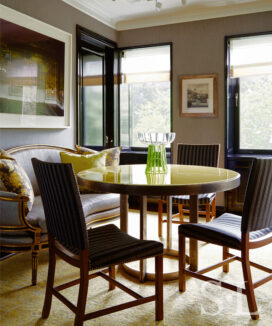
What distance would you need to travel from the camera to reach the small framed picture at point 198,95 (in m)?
4.39

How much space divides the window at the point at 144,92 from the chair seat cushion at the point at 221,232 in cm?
284

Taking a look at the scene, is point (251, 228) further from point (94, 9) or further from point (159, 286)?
point (94, 9)

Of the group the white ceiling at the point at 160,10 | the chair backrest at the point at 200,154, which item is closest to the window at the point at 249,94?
the white ceiling at the point at 160,10

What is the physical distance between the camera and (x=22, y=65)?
127 inches

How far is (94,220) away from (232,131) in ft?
8.04

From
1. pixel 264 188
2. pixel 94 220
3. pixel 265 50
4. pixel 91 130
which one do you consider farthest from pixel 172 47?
pixel 264 188

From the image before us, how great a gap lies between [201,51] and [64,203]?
11.4 ft

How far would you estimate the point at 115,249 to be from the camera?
5.65 ft

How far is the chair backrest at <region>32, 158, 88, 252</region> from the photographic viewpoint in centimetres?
157

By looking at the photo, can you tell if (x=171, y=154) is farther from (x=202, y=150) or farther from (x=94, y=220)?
(x=94, y=220)

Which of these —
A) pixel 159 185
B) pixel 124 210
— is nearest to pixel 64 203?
pixel 159 185

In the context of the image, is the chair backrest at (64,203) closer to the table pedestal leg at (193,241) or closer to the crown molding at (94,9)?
the table pedestal leg at (193,241)

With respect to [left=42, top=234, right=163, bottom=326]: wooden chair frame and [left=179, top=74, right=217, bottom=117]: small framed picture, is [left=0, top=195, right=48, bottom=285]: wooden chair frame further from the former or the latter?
[left=179, top=74, right=217, bottom=117]: small framed picture

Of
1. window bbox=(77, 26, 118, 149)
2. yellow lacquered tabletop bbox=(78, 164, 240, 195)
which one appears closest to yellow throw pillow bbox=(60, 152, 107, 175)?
window bbox=(77, 26, 118, 149)
